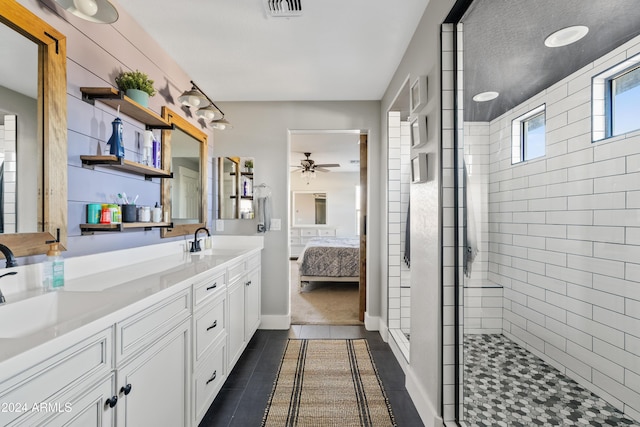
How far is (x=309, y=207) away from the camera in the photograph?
828 centimetres

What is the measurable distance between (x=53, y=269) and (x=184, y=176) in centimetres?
148

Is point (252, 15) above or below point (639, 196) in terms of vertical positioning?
above

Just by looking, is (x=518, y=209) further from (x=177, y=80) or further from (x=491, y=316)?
(x=177, y=80)

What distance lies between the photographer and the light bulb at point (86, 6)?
3.89 feet

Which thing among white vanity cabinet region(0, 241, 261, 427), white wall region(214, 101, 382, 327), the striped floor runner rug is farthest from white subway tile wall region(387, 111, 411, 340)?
white vanity cabinet region(0, 241, 261, 427)

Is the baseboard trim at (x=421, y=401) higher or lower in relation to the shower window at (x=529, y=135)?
lower

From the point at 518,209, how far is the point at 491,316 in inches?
22.7

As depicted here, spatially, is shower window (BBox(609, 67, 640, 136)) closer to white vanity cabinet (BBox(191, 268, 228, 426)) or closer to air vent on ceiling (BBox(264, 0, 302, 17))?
air vent on ceiling (BBox(264, 0, 302, 17))

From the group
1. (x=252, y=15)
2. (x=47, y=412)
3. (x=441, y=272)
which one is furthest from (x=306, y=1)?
(x=47, y=412)

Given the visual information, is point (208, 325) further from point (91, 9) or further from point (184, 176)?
point (91, 9)

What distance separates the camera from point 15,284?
120cm

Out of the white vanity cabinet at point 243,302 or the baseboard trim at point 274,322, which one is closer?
the white vanity cabinet at point 243,302

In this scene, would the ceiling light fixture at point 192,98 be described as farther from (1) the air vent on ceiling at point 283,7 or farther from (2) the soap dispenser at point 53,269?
(2) the soap dispenser at point 53,269

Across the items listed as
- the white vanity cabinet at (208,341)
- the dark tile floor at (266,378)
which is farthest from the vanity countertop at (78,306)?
the dark tile floor at (266,378)
